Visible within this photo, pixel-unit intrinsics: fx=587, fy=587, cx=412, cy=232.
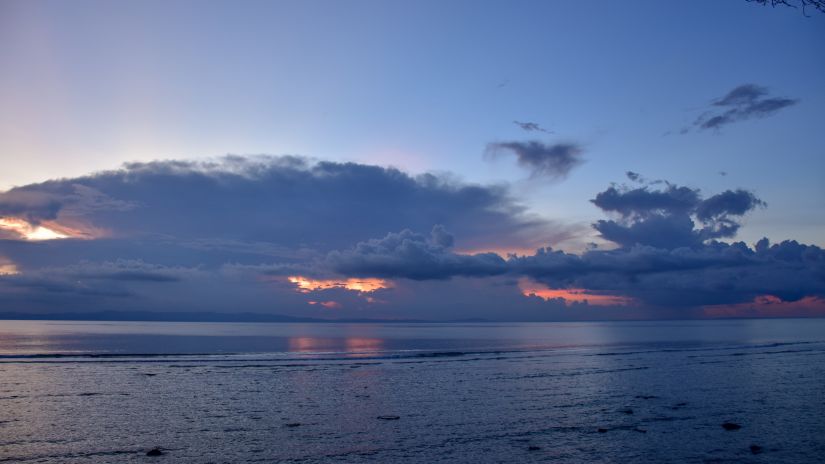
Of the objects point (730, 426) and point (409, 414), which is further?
point (409, 414)

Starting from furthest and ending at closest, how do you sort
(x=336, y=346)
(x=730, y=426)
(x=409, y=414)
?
(x=336, y=346) < (x=409, y=414) < (x=730, y=426)

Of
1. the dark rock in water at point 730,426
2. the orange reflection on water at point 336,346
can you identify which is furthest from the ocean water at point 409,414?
the orange reflection on water at point 336,346

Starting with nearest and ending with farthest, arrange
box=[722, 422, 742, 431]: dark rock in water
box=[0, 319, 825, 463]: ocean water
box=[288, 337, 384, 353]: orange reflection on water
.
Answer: box=[0, 319, 825, 463]: ocean water < box=[722, 422, 742, 431]: dark rock in water < box=[288, 337, 384, 353]: orange reflection on water

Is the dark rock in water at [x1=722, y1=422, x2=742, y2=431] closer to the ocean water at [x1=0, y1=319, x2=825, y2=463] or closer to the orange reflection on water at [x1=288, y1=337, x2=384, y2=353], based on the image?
the ocean water at [x1=0, y1=319, x2=825, y2=463]

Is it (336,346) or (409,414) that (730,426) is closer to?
(409,414)

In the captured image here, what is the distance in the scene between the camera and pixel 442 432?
2122cm

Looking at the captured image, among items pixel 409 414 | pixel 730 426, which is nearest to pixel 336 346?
pixel 409 414

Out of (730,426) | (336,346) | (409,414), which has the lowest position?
(336,346)

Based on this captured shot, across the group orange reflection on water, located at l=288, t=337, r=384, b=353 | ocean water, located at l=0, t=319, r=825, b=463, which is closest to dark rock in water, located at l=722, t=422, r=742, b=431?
ocean water, located at l=0, t=319, r=825, b=463

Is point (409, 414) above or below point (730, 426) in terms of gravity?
above

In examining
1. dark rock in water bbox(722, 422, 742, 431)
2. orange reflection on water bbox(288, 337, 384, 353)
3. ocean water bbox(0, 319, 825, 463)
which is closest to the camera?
ocean water bbox(0, 319, 825, 463)

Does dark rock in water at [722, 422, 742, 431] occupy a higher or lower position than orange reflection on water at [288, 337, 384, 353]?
higher

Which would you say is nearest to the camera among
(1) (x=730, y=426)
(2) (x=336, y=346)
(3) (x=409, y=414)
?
(1) (x=730, y=426)

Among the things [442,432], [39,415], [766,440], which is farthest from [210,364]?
[766,440]
